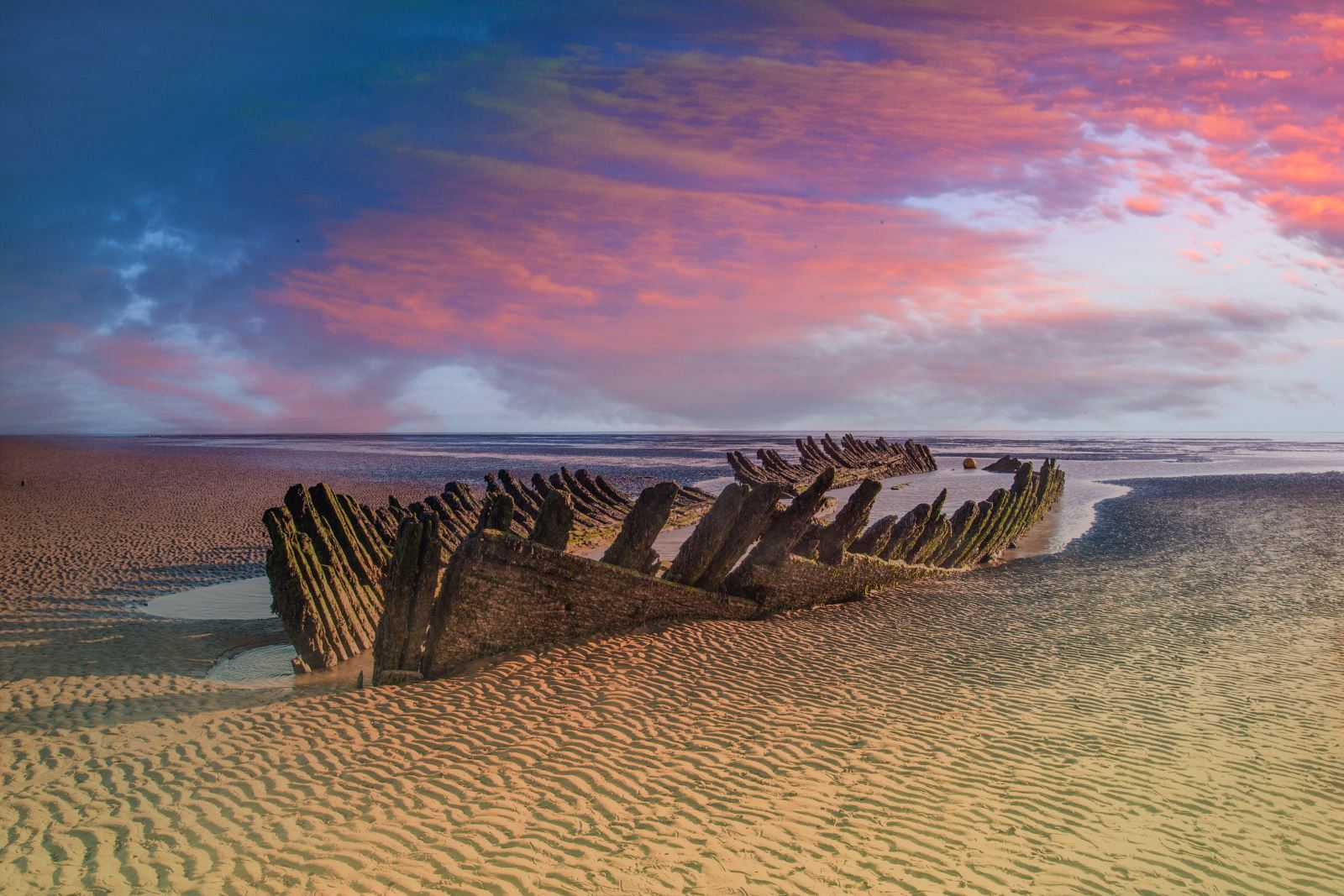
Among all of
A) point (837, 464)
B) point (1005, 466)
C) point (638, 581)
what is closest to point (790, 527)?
point (638, 581)

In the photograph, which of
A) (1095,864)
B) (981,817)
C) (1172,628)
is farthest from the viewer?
(1172,628)

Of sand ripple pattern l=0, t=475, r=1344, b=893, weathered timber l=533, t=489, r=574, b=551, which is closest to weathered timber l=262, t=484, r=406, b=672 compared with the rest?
sand ripple pattern l=0, t=475, r=1344, b=893

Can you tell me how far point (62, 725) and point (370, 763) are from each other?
2414 millimetres

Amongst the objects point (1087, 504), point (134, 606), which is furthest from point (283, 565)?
point (1087, 504)

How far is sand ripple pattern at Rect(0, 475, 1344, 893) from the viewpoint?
355 centimetres

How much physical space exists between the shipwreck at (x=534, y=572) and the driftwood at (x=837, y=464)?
1263cm

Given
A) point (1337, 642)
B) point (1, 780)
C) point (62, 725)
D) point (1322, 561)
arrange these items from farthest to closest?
point (1322, 561) → point (1337, 642) → point (62, 725) → point (1, 780)

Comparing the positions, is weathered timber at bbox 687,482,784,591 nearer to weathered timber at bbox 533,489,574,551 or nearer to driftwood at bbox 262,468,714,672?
driftwood at bbox 262,468,714,672

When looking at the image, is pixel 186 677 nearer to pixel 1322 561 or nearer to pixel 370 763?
pixel 370 763

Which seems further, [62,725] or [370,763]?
[62,725]

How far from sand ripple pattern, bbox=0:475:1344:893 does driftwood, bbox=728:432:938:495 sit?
50.7ft

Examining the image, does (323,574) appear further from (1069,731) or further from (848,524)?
(1069,731)

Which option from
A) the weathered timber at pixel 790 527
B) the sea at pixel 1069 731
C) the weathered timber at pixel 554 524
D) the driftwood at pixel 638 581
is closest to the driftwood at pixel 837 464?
the driftwood at pixel 638 581

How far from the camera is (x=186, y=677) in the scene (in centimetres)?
641
